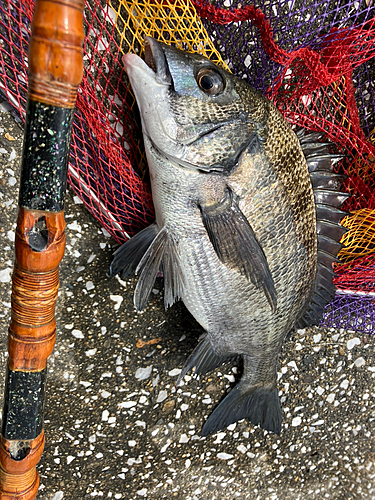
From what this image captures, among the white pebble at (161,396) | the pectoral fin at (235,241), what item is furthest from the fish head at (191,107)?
the white pebble at (161,396)

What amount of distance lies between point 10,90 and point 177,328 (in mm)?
927

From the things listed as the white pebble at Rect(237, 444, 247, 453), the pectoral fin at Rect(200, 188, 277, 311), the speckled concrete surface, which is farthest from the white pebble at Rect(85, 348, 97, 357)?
the white pebble at Rect(237, 444, 247, 453)

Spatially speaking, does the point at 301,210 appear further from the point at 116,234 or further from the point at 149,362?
the point at 149,362

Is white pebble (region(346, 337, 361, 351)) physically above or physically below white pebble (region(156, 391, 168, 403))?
above

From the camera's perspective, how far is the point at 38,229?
72cm

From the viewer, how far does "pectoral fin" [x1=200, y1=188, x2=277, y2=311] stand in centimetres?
101

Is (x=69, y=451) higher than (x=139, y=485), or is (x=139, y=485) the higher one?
(x=69, y=451)

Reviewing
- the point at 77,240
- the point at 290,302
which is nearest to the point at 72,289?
the point at 77,240

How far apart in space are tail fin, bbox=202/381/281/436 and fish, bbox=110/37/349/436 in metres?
0.10

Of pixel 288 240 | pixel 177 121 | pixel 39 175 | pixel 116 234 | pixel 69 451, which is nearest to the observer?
pixel 39 175

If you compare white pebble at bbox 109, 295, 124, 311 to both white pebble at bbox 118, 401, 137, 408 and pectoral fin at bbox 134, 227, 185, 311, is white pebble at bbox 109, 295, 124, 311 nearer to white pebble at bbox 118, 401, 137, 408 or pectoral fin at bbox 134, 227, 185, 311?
pectoral fin at bbox 134, 227, 185, 311

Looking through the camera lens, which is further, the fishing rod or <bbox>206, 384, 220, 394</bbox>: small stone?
<bbox>206, 384, 220, 394</bbox>: small stone

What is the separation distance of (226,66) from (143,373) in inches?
42.4

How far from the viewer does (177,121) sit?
928mm
